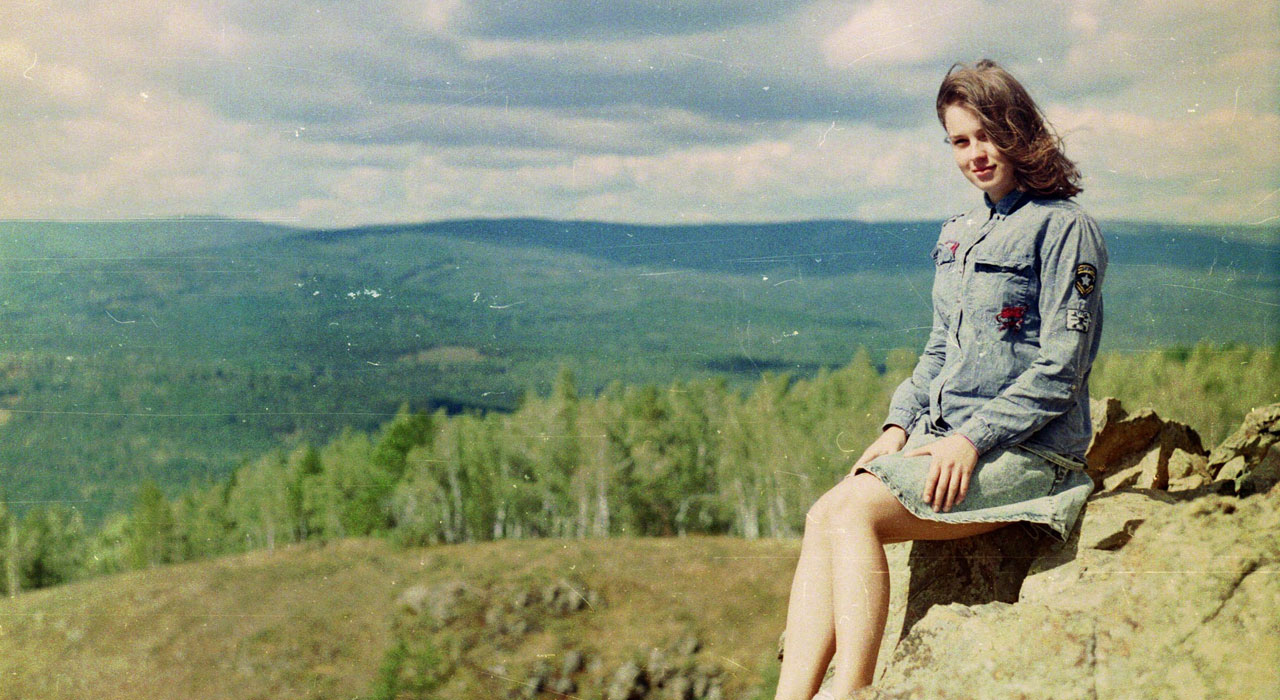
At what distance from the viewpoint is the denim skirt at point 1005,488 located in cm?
286

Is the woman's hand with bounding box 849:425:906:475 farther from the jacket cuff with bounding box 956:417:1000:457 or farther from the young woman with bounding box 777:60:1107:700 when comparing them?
the jacket cuff with bounding box 956:417:1000:457

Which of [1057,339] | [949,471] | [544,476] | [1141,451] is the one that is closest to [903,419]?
[949,471]

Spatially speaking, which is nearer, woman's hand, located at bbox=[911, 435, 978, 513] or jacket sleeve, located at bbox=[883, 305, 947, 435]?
woman's hand, located at bbox=[911, 435, 978, 513]

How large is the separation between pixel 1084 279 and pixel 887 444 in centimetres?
77

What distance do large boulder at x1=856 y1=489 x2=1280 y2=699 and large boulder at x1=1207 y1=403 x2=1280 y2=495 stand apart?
87 cm

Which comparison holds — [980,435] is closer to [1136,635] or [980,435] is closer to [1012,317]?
[1012,317]

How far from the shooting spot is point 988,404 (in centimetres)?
283

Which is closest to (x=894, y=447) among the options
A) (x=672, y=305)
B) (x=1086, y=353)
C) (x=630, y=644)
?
(x=1086, y=353)

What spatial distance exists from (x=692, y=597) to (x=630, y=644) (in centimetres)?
52

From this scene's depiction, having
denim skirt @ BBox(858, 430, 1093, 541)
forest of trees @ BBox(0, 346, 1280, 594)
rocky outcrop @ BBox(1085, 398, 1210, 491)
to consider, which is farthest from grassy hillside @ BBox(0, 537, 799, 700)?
denim skirt @ BBox(858, 430, 1093, 541)

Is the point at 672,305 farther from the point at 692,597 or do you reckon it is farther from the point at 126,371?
the point at 126,371

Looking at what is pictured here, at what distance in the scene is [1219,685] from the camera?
251 centimetres

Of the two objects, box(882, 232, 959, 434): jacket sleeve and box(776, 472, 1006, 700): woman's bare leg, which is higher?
box(882, 232, 959, 434): jacket sleeve

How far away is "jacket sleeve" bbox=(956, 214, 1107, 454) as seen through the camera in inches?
108
